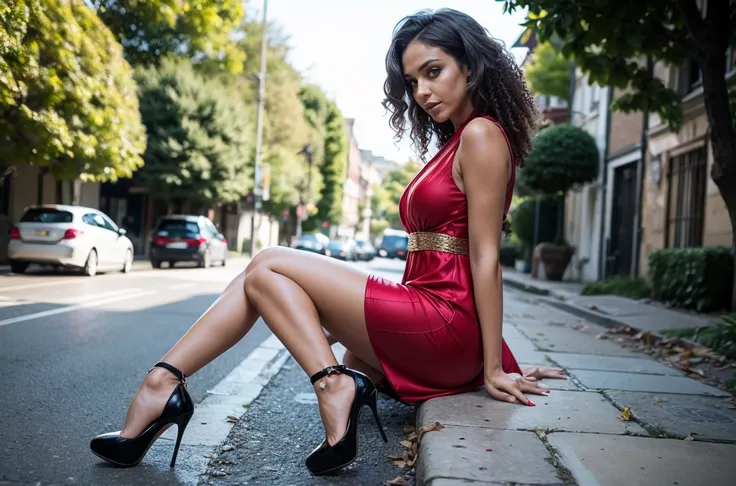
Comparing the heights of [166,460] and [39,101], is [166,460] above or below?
below

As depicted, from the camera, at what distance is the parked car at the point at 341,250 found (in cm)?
3709

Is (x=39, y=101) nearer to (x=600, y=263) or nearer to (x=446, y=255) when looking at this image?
(x=446, y=255)

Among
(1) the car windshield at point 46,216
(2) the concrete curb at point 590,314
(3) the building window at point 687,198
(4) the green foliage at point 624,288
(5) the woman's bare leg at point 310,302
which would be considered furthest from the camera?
(1) the car windshield at point 46,216

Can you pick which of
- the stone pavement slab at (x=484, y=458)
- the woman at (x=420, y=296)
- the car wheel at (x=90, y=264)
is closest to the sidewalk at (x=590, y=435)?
the stone pavement slab at (x=484, y=458)

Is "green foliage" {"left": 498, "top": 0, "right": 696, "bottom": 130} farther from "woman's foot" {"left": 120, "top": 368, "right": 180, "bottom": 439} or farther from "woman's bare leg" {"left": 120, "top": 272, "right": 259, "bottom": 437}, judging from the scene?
"woman's foot" {"left": 120, "top": 368, "right": 180, "bottom": 439}

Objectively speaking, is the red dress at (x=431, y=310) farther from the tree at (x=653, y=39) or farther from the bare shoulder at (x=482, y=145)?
the tree at (x=653, y=39)

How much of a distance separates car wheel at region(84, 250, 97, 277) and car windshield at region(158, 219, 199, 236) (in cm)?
610

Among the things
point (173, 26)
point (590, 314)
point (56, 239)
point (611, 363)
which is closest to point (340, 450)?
A: point (611, 363)

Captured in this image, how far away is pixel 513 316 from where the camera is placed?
940cm

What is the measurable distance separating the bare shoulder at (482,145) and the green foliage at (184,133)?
2420cm

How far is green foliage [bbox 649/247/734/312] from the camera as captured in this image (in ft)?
29.2

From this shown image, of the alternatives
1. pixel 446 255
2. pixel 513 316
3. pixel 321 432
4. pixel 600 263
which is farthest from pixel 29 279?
pixel 600 263

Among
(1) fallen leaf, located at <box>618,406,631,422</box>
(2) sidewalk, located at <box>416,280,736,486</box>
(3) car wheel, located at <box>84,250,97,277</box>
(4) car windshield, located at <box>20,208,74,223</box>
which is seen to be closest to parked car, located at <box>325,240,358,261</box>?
(3) car wheel, located at <box>84,250,97,277</box>

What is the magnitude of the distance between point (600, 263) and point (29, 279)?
14043mm
